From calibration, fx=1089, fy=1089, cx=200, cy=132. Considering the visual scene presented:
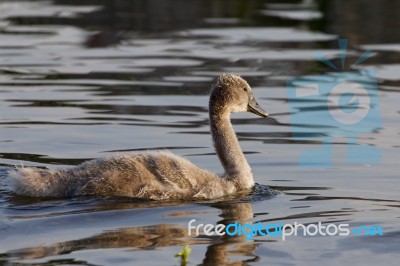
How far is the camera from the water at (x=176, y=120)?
881 centimetres

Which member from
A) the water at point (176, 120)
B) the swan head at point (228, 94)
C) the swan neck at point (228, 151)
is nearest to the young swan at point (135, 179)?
the swan neck at point (228, 151)

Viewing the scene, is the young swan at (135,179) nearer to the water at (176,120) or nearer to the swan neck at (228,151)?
the swan neck at (228,151)

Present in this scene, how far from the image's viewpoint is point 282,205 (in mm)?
10219

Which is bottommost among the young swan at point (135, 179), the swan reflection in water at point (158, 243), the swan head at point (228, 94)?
the swan reflection in water at point (158, 243)

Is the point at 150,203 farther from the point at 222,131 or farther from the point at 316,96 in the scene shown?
the point at 316,96

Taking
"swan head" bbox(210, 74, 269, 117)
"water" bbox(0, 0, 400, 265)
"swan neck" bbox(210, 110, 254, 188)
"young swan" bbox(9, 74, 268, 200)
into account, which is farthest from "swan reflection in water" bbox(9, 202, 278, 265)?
"swan head" bbox(210, 74, 269, 117)

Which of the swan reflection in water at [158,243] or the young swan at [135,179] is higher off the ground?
the young swan at [135,179]

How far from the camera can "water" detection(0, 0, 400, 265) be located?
28.9ft

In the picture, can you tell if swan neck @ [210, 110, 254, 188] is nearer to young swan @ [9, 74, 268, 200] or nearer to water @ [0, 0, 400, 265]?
young swan @ [9, 74, 268, 200]

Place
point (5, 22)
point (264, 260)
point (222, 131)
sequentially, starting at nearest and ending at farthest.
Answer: point (264, 260)
point (222, 131)
point (5, 22)

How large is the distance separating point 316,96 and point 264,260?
8.14 meters

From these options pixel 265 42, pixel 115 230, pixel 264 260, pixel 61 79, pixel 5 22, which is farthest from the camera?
pixel 5 22

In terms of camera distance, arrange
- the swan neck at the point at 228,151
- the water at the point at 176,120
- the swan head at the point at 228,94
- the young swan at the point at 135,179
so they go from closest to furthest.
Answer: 1. the water at the point at 176,120
2. the young swan at the point at 135,179
3. the swan neck at the point at 228,151
4. the swan head at the point at 228,94

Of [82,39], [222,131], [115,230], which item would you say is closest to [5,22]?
[82,39]
